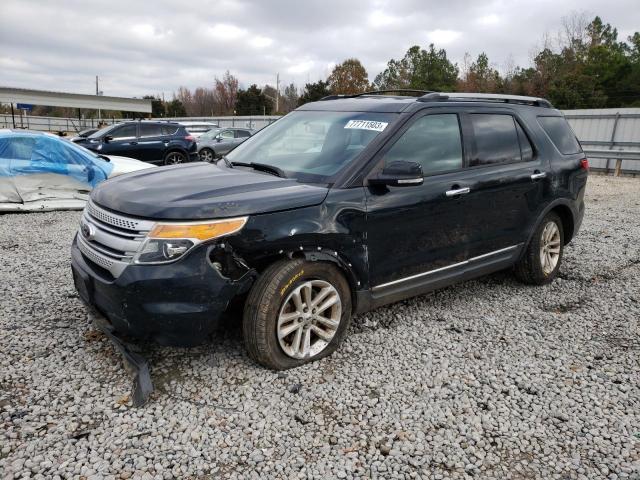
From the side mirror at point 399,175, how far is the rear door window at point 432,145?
0.45ft

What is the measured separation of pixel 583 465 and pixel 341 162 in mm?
2285

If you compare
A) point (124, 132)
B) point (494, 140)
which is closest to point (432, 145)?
point (494, 140)

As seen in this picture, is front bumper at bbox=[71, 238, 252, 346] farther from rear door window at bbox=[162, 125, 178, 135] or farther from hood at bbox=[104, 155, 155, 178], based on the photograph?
rear door window at bbox=[162, 125, 178, 135]

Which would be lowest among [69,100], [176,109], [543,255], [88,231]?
[543,255]

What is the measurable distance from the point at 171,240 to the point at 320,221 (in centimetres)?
93

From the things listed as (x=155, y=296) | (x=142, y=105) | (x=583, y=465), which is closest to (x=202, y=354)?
(x=155, y=296)

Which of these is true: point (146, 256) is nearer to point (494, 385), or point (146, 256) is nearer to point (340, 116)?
point (340, 116)

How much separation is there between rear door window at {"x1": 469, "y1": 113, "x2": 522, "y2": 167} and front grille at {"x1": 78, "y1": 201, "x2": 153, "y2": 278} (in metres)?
2.66

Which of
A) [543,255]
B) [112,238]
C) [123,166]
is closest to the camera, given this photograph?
[112,238]

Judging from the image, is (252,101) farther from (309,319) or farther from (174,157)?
(309,319)

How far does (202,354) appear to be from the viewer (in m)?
3.49

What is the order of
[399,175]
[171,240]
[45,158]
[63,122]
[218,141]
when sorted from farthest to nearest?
[63,122], [218,141], [45,158], [399,175], [171,240]

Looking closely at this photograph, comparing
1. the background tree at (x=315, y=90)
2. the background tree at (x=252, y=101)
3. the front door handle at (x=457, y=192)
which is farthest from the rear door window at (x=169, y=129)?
the background tree at (x=252, y=101)

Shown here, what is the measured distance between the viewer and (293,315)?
321cm
